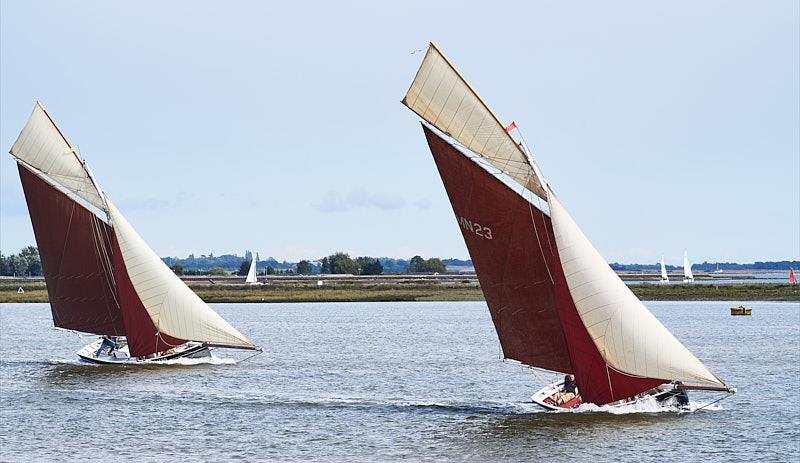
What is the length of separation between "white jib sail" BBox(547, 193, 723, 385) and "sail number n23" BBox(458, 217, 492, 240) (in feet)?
10.1

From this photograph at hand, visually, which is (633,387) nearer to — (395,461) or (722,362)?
(395,461)

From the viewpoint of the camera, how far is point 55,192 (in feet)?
231

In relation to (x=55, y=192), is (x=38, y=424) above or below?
below

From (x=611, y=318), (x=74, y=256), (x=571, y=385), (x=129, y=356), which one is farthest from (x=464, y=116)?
(x=74, y=256)

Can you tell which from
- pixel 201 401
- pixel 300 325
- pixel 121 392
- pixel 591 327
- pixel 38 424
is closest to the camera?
pixel 591 327

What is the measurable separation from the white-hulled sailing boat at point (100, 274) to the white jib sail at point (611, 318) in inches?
1043

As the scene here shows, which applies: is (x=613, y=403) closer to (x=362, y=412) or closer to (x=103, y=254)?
(x=362, y=412)

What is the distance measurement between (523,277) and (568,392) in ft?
17.9

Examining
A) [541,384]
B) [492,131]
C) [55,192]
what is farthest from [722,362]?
[55,192]

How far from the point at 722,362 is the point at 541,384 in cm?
1716

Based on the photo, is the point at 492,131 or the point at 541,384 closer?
the point at 492,131

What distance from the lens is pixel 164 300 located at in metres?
67.4

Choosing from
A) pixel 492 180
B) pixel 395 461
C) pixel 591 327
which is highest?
pixel 492 180

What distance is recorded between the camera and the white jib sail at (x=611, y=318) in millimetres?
44000
